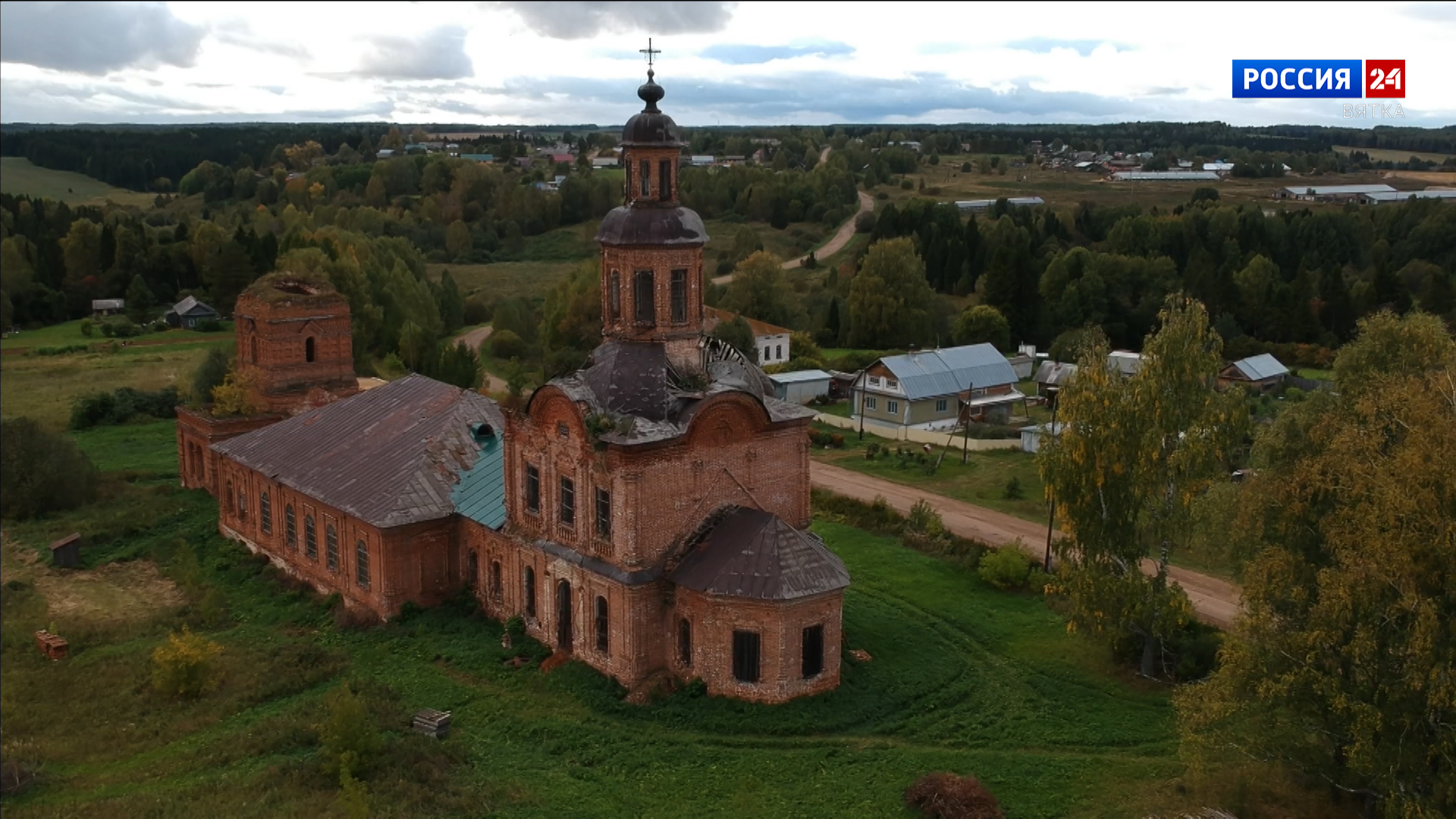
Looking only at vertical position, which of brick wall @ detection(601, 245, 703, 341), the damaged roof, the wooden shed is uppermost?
brick wall @ detection(601, 245, 703, 341)

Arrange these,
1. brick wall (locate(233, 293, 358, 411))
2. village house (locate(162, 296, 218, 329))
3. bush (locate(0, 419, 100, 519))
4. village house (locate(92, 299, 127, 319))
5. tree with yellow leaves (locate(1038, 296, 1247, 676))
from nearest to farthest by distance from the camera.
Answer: tree with yellow leaves (locate(1038, 296, 1247, 676))
bush (locate(0, 419, 100, 519))
brick wall (locate(233, 293, 358, 411))
village house (locate(162, 296, 218, 329))
village house (locate(92, 299, 127, 319))

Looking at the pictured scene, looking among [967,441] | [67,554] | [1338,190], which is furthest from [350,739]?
[1338,190]

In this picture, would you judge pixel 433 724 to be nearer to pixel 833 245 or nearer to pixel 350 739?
pixel 350 739

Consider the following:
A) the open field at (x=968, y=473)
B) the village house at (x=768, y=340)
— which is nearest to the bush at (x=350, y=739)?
the open field at (x=968, y=473)

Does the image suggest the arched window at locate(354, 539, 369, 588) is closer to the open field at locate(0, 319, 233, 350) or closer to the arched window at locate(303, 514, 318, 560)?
the arched window at locate(303, 514, 318, 560)

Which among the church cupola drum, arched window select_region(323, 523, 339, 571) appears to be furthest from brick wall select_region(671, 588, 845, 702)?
arched window select_region(323, 523, 339, 571)
